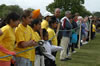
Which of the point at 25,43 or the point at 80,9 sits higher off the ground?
the point at 80,9

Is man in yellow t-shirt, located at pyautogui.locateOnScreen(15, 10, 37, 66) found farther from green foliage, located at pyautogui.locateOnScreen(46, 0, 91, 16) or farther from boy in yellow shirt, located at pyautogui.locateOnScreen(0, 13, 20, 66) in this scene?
green foliage, located at pyautogui.locateOnScreen(46, 0, 91, 16)

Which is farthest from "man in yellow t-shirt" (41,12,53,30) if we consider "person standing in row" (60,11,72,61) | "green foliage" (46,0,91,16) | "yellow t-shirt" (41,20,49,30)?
"green foliage" (46,0,91,16)

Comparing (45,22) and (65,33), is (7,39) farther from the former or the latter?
(65,33)

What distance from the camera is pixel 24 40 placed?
4.23m

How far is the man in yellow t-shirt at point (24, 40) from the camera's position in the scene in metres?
4.18

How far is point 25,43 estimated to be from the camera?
13.6 feet

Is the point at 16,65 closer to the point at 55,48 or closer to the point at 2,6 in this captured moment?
the point at 55,48

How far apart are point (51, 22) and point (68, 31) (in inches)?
88.7

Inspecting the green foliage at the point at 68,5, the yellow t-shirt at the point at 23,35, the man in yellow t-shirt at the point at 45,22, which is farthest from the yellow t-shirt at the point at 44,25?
the green foliage at the point at 68,5

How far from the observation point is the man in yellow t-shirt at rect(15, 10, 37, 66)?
13.7 feet

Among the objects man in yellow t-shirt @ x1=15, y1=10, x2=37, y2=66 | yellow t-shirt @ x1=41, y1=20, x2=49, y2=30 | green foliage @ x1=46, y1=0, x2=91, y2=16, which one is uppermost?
green foliage @ x1=46, y1=0, x2=91, y2=16

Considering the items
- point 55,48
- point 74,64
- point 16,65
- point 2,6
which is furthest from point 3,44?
point 2,6

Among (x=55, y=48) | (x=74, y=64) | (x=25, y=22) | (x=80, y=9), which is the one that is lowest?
(x=74, y=64)

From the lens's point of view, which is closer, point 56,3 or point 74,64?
point 74,64
